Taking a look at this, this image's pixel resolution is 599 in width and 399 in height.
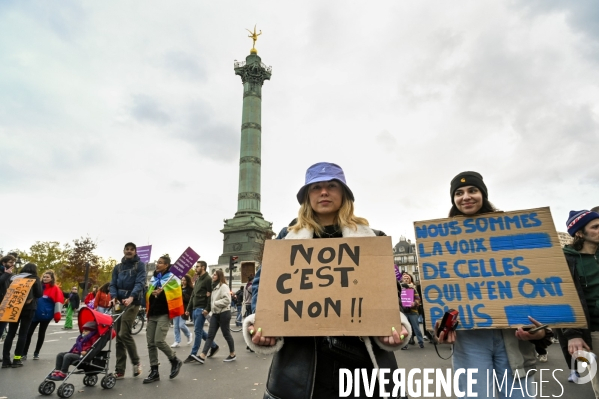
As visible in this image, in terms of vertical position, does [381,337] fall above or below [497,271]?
below

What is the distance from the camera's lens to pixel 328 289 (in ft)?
6.48

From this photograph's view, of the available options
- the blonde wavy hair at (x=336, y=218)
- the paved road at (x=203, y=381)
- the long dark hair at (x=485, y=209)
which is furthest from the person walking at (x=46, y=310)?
the long dark hair at (x=485, y=209)

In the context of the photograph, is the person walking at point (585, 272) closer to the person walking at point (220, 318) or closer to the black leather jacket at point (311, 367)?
the black leather jacket at point (311, 367)

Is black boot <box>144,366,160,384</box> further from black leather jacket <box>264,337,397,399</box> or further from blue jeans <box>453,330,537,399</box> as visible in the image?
blue jeans <box>453,330,537,399</box>

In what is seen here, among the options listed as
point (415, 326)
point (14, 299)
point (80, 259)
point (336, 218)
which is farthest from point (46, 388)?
point (80, 259)

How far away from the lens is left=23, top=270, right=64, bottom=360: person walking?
7.95 metres

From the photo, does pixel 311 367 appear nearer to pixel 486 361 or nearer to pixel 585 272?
pixel 486 361

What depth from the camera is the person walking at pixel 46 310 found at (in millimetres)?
7953

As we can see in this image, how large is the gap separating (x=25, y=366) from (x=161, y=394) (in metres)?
3.82

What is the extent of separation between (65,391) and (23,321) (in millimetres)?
3428

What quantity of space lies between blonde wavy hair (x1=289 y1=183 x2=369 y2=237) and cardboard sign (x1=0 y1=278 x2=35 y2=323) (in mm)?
7440

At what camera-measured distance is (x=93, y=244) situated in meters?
39.2

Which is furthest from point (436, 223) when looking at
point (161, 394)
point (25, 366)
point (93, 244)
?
point (93, 244)

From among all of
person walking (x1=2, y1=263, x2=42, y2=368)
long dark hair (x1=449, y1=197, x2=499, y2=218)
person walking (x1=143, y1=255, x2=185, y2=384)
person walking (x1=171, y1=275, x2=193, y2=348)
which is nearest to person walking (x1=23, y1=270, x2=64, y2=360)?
person walking (x1=2, y1=263, x2=42, y2=368)
